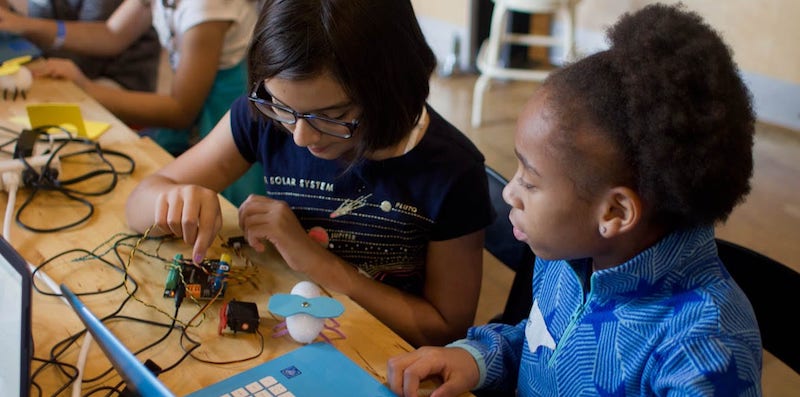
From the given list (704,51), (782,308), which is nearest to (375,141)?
(704,51)

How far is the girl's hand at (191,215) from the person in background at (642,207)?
0.38 m

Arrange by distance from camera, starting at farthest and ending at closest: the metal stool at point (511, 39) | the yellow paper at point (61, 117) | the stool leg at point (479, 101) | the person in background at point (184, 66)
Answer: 1. the stool leg at point (479, 101)
2. the metal stool at point (511, 39)
3. the person in background at point (184, 66)
4. the yellow paper at point (61, 117)

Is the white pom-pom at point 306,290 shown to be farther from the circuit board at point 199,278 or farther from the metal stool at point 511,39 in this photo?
the metal stool at point 511,39

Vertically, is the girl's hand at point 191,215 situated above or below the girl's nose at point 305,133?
below

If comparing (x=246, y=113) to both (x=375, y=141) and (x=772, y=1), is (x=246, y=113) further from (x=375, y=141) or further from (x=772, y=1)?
(x=772, y=1)

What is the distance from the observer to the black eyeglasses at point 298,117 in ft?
3.50

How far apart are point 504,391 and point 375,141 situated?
16.7 inches

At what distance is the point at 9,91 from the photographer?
178cm

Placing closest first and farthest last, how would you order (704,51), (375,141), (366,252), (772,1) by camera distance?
1. (704,51)
2. (375,141)
3. (366,252)
4. (772,1)

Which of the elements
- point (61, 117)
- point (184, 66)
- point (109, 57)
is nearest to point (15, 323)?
point (61, 117)

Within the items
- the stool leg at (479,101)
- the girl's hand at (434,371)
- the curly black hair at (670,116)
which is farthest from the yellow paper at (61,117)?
the stool leg at (479,101)

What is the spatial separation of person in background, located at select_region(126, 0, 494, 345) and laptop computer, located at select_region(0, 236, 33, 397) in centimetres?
33

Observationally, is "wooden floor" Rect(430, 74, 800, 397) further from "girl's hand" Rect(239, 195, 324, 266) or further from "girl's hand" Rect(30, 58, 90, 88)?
"girl's hand" Rect(30, 58, 90, 88)

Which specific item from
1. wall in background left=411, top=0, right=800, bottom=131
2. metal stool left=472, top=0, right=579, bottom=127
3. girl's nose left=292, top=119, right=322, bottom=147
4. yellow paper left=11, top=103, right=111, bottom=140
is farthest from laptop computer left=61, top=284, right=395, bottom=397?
wall in background left=411, top=0, right=800, bottom=131
